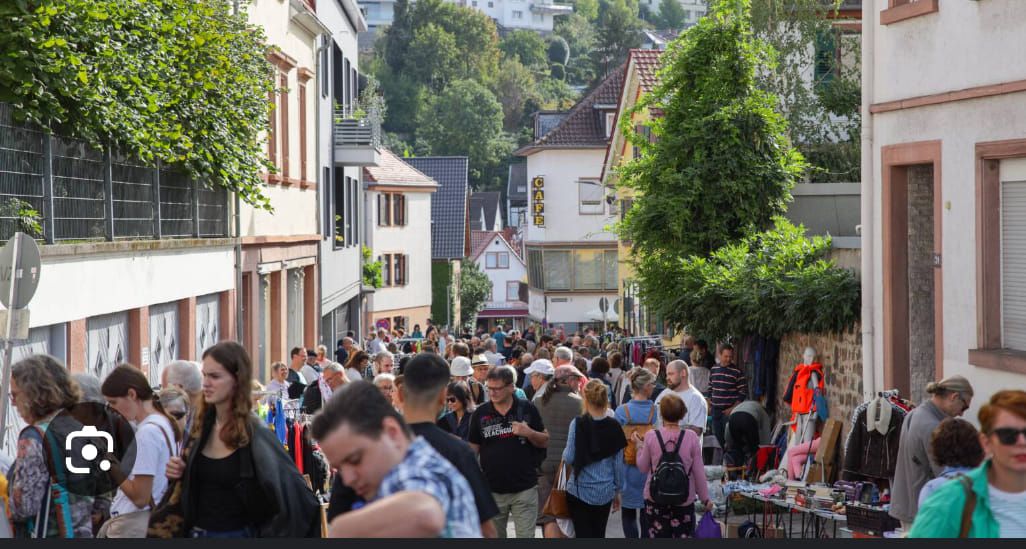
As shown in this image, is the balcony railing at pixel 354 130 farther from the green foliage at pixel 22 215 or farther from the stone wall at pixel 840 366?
the green foliage at pixel 22 215

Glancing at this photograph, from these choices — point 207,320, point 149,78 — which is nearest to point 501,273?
point 207,320

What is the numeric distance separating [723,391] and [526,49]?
133659 millimetres

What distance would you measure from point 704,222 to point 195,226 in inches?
298

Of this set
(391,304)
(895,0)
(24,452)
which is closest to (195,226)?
(895,0)

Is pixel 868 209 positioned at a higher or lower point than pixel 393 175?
lower

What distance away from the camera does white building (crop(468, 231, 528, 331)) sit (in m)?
101

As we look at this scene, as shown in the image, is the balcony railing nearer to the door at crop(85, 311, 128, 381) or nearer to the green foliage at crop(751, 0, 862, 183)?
the green foliage at crop(751, 0, 862, 183)

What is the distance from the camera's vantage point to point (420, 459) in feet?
12.6

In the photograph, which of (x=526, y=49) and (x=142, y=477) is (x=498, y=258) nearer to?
(x=526, y=49)

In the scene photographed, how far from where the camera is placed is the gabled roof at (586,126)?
60.2m

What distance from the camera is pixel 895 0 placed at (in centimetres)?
1469

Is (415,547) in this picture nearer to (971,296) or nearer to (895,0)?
(971,296)

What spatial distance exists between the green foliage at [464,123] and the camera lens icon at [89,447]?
103769 mm

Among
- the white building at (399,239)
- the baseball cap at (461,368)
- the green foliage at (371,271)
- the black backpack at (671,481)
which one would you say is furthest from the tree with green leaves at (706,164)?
the white building at (399,239)
